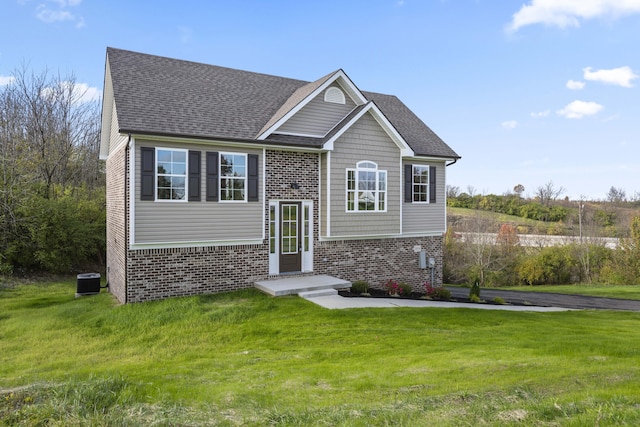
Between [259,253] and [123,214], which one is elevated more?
[123,214]

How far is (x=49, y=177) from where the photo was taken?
21.8 meters

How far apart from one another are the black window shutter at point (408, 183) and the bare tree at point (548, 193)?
38.9 m

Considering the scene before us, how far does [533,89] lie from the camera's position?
20938 millimetres

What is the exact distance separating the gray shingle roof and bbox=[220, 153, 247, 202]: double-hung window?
2.07 ft

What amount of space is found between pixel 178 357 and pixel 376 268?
8.24 metres

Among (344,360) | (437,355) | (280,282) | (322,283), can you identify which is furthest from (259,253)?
(437,355)

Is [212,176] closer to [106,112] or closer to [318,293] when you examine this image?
[318,293]

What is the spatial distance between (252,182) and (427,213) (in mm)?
7138

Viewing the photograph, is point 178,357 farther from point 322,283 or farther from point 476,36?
point 476,36

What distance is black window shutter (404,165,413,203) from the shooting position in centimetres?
1401

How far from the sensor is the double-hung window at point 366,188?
12.5m

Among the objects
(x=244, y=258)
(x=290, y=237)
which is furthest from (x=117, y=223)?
(x=290, y=237)

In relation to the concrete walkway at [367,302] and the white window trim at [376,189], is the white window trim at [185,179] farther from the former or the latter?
the white window trim at [376,189]

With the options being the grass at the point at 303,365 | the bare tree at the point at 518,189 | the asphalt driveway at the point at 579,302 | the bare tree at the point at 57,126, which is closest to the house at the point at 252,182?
the grass at the point at 303,365
